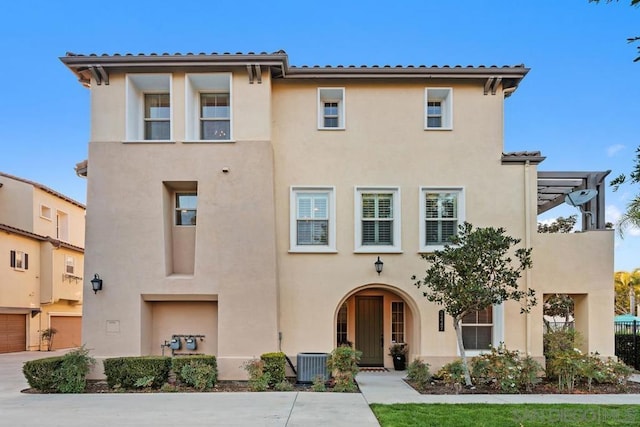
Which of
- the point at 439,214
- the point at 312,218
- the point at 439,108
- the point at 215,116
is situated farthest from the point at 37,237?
the point at 439,108

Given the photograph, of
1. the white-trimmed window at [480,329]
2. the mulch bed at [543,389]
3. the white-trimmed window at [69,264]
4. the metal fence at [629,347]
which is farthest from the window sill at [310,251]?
the white-trimmed window at [69,264]

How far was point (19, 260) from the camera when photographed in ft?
72.1

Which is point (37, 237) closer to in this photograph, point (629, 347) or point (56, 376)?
point (56, 376)

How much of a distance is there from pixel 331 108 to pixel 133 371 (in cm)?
862

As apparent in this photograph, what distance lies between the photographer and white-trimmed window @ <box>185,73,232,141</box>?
12.8m

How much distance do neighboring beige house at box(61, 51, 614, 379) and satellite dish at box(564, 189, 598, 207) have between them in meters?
0.53

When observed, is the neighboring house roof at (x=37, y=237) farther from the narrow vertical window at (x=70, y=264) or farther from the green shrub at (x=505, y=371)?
the green shrub at (x=505, y=371)

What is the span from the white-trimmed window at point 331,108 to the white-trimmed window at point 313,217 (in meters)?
1.89

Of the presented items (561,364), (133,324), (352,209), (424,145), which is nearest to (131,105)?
(133,324)

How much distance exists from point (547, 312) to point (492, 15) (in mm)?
11436

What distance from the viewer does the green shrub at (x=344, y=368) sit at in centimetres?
1074

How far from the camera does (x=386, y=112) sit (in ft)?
43.2

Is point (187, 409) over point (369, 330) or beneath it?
beneath

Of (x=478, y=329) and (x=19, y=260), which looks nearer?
(x=478, y=329)
